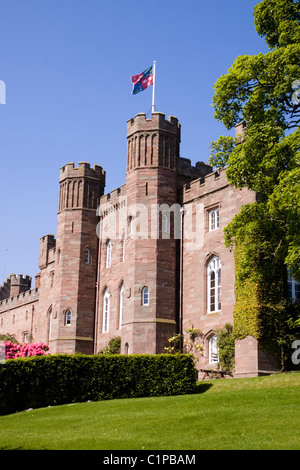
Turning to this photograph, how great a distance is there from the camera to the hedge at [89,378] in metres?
23.5

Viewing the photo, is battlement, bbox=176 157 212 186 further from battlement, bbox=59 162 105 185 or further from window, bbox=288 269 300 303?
window, bbox=288 269 300 303

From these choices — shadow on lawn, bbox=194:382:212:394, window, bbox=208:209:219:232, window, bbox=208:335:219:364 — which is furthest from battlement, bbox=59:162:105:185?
shadow on lawn, bbox=194:382:212:394

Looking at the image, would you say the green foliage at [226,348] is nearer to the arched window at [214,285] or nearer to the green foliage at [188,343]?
the arched window at [214,285]

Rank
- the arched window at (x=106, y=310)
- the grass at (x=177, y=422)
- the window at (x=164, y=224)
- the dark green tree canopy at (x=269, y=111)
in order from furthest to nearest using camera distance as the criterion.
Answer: the arched window at (x=106, y=310), the window at (x=164, y=224), the dark green tree canopy at (x=269, y=111), the grass at (x=177, y=422)

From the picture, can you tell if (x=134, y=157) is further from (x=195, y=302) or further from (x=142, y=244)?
(x=195, y=302)

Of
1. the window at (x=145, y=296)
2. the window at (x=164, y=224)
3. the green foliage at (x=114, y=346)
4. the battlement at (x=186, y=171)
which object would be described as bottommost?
the green foliage at (x=114, y=346)

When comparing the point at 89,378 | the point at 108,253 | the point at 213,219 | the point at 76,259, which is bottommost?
the point at 89,378

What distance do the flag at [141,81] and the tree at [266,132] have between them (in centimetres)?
1192

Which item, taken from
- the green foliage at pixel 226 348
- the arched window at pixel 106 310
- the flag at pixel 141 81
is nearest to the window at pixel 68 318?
the arched window at pixel 106 310

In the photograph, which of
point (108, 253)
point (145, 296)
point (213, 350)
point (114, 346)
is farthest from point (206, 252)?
point (108, 253)

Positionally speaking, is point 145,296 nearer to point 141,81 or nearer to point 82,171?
point 82,171

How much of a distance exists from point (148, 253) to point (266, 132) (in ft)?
40.5

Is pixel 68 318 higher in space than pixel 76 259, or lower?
lower

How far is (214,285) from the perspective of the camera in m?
29.6
